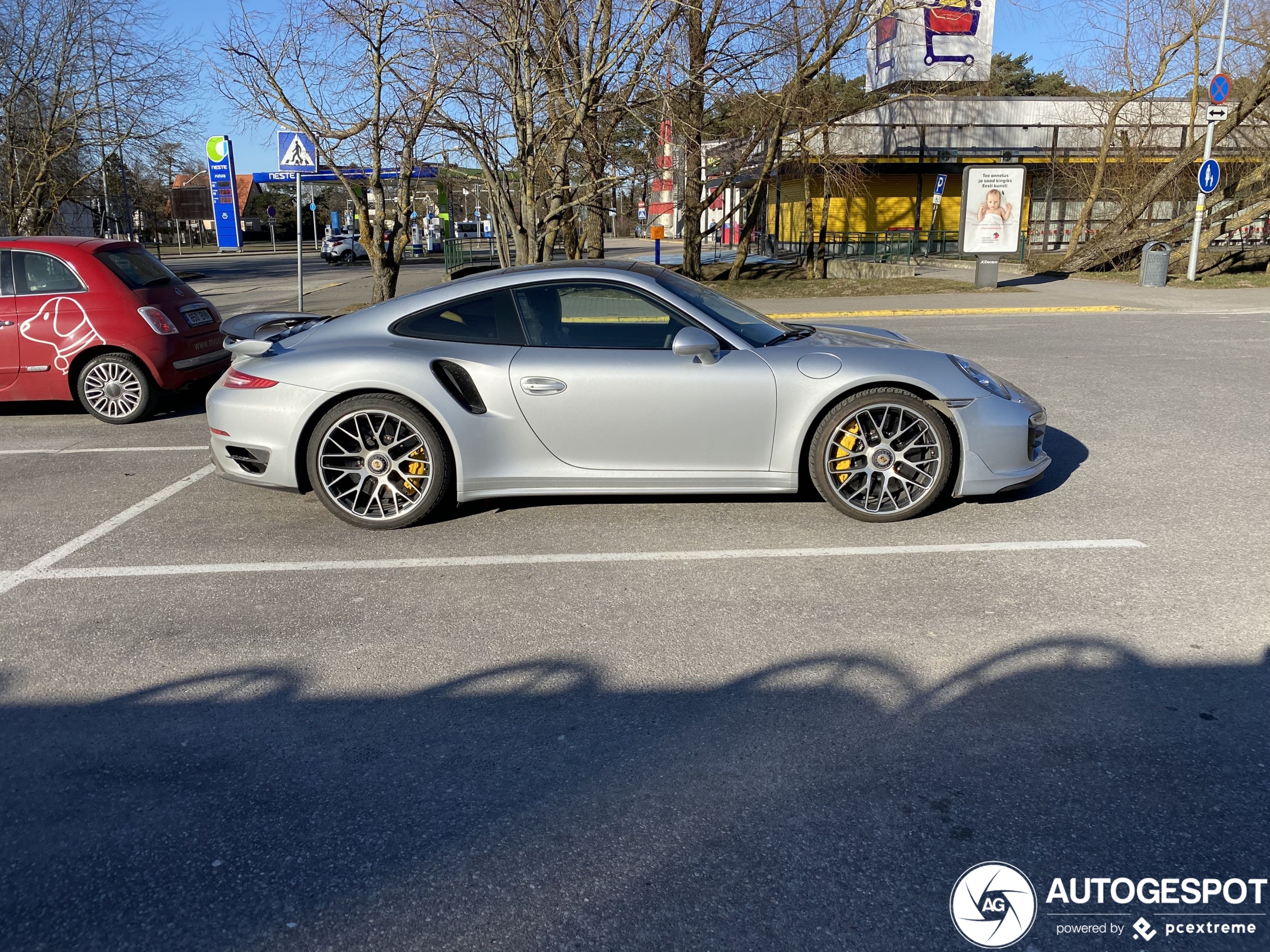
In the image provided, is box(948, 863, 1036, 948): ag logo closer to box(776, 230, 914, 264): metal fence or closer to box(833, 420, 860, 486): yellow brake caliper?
box(833, 420, 860, 486): yellow brake caliper

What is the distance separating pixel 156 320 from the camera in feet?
28.3

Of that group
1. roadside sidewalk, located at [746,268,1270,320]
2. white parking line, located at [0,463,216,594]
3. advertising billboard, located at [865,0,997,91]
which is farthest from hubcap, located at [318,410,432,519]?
advertising billboard, located at [865,0,997,91]

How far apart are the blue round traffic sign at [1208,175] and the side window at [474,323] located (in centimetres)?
2078

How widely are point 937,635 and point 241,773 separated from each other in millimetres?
2599

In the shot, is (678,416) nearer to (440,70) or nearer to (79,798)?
(79,798)

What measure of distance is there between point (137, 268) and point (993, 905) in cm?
884

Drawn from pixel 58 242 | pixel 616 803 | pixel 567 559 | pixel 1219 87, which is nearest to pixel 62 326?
pixel 58 242

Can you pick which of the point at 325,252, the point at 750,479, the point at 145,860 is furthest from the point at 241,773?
the point at 325,252

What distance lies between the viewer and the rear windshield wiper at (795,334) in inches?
222

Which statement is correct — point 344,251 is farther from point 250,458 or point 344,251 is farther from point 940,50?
point 250,458

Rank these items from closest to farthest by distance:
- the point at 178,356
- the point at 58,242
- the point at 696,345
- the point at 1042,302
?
the point at 696,345 < the point at 58,242 < the point at 178,356 < the point at 1042,302

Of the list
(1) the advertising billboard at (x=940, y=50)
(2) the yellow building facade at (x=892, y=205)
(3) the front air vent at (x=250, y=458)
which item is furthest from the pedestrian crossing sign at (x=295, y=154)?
(2) the yellow building facade at (x=892, y=205)

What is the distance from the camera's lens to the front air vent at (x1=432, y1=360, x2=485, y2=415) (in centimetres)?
547

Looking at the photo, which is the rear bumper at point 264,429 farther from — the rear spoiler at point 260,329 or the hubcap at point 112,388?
the hubcap at point 112,388
